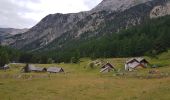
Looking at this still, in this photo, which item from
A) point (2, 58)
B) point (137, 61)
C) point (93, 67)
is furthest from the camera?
Answer: point (2, 58)

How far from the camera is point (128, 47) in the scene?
164375 mm

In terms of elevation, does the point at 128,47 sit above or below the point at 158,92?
above

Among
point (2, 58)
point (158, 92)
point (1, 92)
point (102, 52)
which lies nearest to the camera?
point (158, 92)

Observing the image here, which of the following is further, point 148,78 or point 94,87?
point 148,78

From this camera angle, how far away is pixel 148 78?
221 feet

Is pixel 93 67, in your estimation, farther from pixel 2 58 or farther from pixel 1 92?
pixel 1 92

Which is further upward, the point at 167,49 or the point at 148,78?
the point at 167,49

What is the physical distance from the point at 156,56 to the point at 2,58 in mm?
73038

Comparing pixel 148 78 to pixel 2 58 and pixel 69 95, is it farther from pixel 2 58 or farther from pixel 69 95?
pixel 2 58

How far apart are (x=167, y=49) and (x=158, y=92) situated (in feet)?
346

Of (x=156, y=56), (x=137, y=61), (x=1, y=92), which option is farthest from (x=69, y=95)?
(x=156, y=56)

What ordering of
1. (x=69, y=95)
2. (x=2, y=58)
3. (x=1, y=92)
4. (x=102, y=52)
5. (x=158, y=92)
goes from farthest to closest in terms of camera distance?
(x=102, y=52), (x=2, y=58), (x=1, y=92), (x=69, y=95), (x=158, y=92)

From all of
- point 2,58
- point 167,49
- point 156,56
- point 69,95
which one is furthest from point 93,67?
point 69,95

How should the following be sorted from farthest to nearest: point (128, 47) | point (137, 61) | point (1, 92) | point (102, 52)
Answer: point (102, 52)
point (128, 47)
point (137, 61)
point (1, 92)
